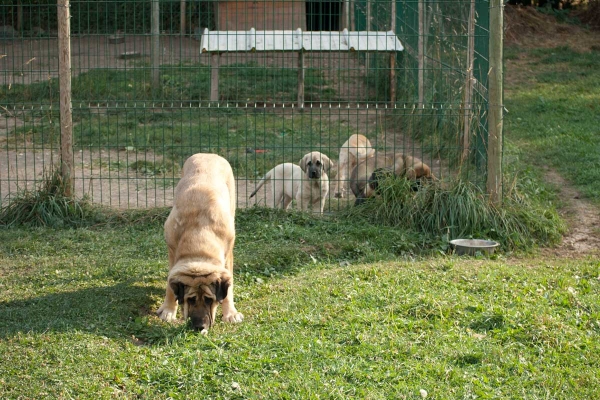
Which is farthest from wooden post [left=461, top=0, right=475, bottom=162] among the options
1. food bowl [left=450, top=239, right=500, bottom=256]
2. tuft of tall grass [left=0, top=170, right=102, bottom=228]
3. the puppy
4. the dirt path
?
tuft of tall grass [left=0, top=170, right=102, bottom=228]

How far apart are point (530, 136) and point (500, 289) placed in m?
6.80

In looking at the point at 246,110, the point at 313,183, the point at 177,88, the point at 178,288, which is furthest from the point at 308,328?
the point at 177,88

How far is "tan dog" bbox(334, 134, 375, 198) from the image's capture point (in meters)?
10.7

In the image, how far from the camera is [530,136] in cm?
1305

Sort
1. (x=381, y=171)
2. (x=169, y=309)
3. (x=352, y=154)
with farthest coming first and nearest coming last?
1. (x=352, y=154)
2. (x=381, y=171)
3. (x=169, y=309)

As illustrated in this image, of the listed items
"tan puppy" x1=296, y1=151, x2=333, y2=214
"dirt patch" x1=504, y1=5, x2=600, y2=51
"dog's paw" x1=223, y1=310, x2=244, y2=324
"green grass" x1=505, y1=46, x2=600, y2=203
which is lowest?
"dog's paw" x1=223, y1=310, x2=244, y2=324

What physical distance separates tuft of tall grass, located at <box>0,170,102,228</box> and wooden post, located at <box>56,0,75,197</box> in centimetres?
11

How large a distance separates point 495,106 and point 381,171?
1624 millimetres

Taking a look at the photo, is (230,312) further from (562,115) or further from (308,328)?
(562,115)

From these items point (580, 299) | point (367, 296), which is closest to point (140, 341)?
point (367, 296)

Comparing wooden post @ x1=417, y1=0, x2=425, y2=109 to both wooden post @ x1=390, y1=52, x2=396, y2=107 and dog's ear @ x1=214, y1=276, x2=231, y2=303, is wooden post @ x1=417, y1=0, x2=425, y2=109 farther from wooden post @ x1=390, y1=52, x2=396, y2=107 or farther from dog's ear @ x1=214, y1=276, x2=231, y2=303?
dog's ear @ x1=214, y1=276, x2=231, y2=303

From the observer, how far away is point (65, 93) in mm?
9148

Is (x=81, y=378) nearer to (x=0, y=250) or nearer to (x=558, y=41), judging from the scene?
(x=0, y=250)

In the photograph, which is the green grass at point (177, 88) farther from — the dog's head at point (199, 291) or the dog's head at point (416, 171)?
the dog's head at point (199, 291)
